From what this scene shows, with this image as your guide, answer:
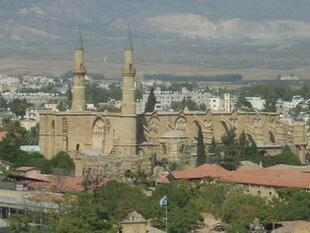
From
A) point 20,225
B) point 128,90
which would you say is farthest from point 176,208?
point 128,90

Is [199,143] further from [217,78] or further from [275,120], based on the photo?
[217,78]

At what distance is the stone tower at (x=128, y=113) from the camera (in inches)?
2281

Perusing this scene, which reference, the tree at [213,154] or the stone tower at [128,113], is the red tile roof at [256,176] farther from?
the stone tower at [128,113]

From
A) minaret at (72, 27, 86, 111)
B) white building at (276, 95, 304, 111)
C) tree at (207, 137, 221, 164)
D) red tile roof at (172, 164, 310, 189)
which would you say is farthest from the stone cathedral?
white building at (276, 95, 304, 111)

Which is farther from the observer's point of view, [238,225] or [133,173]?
[133,173]

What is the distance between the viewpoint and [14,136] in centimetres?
6819

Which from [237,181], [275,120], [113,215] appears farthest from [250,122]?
[113,215]

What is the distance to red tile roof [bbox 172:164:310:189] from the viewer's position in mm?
46219

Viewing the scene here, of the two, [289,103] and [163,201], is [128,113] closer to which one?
[163,201]

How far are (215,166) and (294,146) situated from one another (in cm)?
1252

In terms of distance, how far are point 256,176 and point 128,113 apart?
11581 millimetres

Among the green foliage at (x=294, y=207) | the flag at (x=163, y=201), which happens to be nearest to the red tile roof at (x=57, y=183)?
the flag at (x=163, y=201)

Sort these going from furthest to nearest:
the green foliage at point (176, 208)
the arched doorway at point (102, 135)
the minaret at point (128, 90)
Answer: the arched doorway at point (102, 135), the minaret at point (128, 90), the green foliage at point (176, 208)

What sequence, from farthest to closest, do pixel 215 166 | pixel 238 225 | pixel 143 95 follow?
pixel 143 95, pixel 215 166, pixel 238 225
